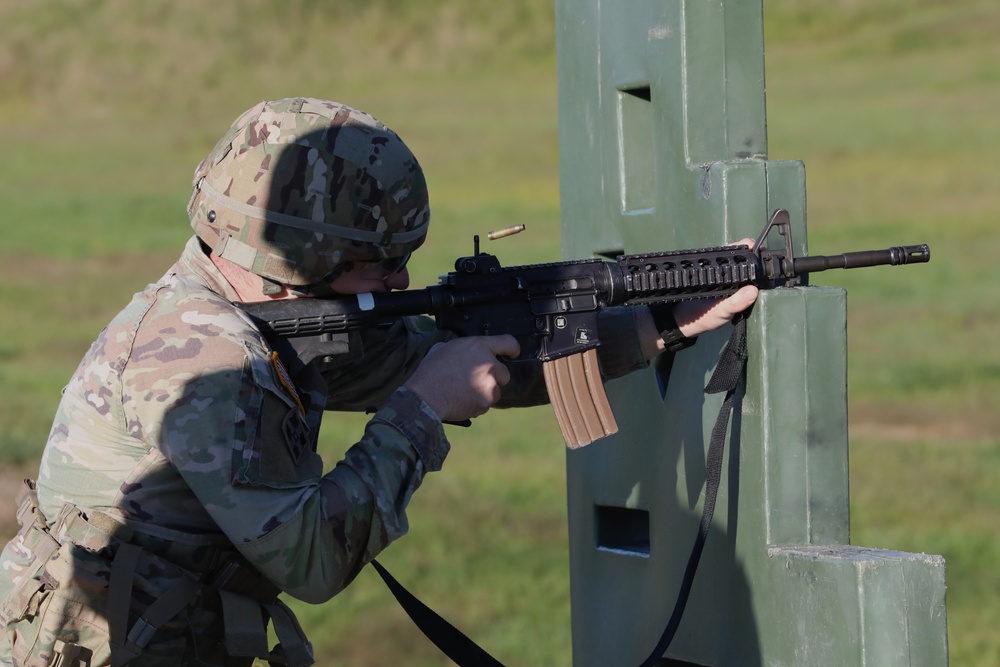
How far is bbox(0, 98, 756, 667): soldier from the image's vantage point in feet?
9.29

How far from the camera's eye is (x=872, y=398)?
10000 millimetres

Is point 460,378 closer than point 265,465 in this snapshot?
No

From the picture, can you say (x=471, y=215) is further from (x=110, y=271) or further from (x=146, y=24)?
(x=146, y=24)

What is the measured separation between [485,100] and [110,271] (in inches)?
452

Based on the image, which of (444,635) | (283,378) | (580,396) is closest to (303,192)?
(283,378)

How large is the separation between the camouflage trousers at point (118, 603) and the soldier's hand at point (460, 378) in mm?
569

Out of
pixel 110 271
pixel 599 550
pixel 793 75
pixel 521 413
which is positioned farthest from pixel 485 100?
pixel 599 550

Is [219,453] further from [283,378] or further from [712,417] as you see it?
[712,417]

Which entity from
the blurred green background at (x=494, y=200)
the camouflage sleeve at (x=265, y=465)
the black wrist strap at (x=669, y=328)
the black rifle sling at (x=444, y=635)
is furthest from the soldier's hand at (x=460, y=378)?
the blurred green background at (x=494, y=200)

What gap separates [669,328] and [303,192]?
106 centimetres

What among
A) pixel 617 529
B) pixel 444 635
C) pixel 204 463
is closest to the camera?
pixel 204 463

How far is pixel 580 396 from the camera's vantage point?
354 cm

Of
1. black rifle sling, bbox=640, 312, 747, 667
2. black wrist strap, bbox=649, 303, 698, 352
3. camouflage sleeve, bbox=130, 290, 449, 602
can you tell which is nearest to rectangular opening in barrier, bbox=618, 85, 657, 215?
black wrist strap, bbox=649, 303, 698, 352

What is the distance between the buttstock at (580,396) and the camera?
139 inches
